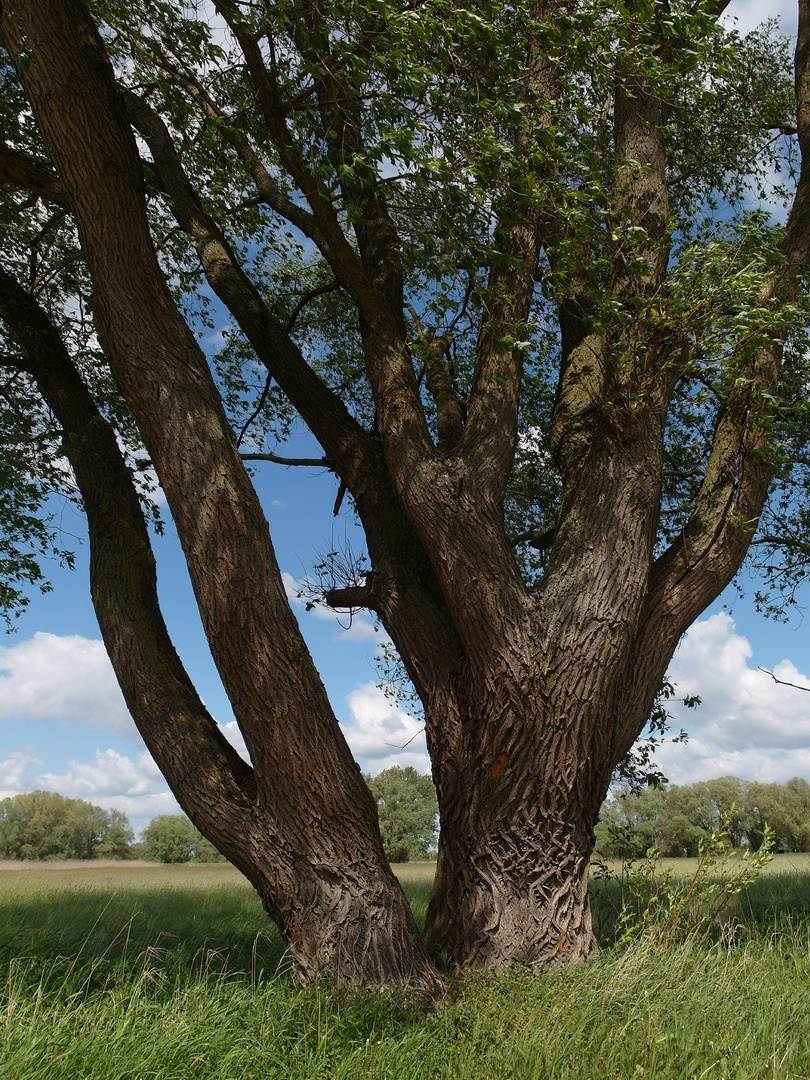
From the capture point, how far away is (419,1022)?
4.00 meters

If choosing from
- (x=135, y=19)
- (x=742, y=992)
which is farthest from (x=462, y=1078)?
(x=135, y=19)

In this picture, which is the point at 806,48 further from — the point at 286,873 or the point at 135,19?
the point at 286,873

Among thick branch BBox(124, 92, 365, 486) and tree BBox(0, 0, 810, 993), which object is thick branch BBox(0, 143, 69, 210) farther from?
thick branch BBox(124, 92, 365, 486)

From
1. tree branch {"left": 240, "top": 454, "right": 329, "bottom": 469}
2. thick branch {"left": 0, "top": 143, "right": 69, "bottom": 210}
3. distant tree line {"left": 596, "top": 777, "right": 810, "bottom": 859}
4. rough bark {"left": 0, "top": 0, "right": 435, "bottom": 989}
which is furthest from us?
distant tree line {"left": 596, "top": 777, "right": 810, "bottom": 859}

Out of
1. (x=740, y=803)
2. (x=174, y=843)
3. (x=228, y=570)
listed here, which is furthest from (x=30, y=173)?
(x=174, y=843)

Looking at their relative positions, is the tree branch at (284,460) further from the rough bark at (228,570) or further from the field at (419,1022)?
the field at (419,1022)

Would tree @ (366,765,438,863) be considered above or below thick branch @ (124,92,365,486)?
below

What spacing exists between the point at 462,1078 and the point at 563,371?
5.46 m

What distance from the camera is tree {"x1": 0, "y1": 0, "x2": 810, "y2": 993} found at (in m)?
4.66

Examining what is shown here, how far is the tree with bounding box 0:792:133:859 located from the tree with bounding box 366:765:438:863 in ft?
73.8

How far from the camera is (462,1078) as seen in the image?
326cm

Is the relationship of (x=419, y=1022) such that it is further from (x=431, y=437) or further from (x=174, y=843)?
(x=174, y=843)

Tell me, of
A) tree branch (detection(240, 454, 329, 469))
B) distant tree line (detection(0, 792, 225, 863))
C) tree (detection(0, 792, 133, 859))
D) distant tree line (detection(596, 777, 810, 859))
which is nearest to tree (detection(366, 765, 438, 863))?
distant tree line (detection(596, 777, 810, 859))

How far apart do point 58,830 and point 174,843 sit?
8.86m
